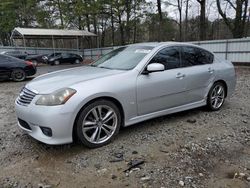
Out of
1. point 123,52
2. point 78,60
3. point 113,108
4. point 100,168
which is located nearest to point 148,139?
point 113,108

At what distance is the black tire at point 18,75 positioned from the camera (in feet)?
36.7

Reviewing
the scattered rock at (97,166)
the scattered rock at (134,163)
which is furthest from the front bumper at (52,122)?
the scattered rock at (134,163)

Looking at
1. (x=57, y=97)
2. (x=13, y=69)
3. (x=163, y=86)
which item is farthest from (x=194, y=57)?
(x=13, y=69)

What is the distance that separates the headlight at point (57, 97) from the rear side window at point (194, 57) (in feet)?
7.56

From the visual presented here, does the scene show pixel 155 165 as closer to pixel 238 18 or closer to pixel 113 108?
pixel 113 108

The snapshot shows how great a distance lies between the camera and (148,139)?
12.9 ft

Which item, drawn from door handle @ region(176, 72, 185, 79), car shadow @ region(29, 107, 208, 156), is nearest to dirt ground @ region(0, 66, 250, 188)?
car shadow @ region(29, 107, 208, 156)

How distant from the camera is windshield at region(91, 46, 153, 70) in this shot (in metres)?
4.20

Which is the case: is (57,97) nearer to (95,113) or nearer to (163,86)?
(95,113)

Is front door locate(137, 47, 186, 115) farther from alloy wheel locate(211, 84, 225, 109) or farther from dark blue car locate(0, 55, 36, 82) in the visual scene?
dark blue car locate(0, 55, 36, 82)

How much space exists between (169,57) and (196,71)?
656mm

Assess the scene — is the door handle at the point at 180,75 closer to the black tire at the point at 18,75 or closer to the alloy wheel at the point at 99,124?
the alloy wheel at the point at 99,124

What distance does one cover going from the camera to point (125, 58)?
175 inches

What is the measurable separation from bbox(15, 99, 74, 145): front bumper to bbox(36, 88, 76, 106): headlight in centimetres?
6
